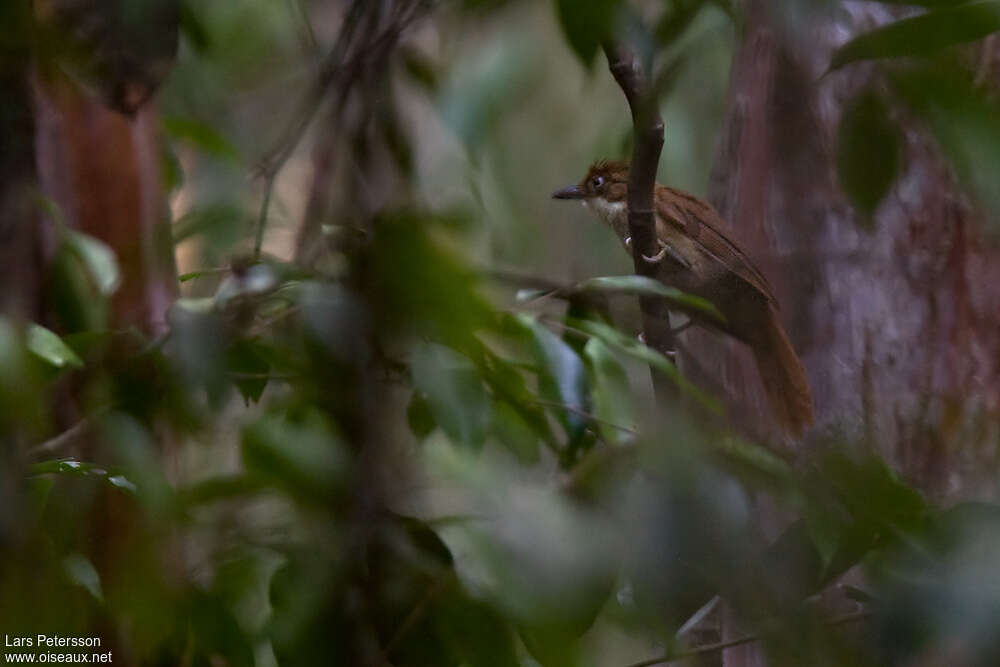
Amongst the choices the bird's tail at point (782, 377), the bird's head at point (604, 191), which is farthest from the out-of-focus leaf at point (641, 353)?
the bird's head at point (604, 191)

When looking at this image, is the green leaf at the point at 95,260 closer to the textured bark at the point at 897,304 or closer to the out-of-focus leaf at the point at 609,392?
the out-of-focus leaf at the point at 609,392

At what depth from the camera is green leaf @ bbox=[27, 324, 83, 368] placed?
1.58 metres

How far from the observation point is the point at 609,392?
1637 millimetres

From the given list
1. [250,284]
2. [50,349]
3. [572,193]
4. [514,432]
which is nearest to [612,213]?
[572,193]

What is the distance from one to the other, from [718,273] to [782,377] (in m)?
0.47

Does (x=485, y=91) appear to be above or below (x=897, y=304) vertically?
above

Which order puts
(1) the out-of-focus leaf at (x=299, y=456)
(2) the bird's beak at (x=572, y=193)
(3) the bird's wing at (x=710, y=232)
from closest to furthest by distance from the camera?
(1) the out-of-focus leaf at (x=299, y=456) → (3) the bird's wing at (x=710, y=232) → (2) the bird's beak at (x=572, y=193)

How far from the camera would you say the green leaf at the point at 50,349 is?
1583 mm

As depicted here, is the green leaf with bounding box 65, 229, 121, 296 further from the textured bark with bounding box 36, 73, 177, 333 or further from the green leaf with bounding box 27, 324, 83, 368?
the green leaf with bounding box 27, 324, 83, 368

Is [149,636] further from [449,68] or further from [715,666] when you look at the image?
[715,666]

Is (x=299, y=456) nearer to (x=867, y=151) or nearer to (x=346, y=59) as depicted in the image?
(x=346, y=59)

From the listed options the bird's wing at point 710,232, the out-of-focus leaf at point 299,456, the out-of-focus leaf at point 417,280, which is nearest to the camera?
the out-of-focus leaf at point 417,280

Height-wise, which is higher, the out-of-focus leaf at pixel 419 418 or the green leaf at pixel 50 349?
the green leaf at pixel 50 349

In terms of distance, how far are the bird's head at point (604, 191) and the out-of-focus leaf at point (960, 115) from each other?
2.18 meters
